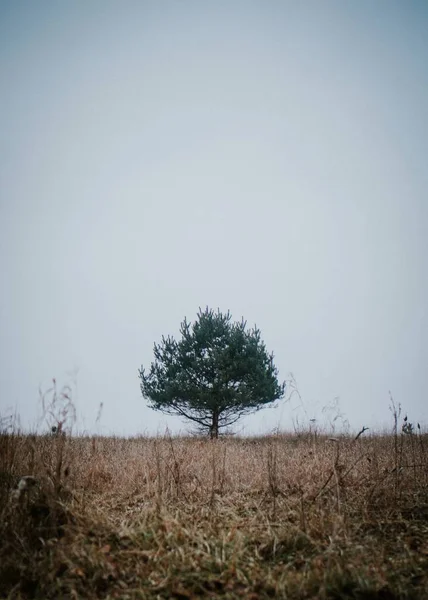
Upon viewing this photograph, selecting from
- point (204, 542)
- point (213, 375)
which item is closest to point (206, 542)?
point (204, 542)

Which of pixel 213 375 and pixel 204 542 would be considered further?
pixel 213 375

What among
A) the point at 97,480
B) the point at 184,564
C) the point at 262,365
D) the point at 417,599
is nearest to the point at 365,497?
the point at 417,599

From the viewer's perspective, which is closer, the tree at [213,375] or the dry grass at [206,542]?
the dry grass at [206,542]

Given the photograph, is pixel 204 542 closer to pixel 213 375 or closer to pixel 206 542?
pixel 206 542

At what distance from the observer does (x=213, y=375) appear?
1471 cm

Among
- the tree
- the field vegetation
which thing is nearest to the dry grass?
the field vegetation

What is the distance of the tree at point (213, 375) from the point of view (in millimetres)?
14195

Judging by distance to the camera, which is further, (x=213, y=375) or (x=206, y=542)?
(x=213, y=375)

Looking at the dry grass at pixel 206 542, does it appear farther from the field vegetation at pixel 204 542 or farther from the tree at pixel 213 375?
the tree at pixel 213 375

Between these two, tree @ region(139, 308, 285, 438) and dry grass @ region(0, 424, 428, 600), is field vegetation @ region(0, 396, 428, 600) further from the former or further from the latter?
tree @ region(139, 308, 285, 438)

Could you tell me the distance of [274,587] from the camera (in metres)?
2.22

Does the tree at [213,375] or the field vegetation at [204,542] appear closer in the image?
the field vegetation at [204,542]

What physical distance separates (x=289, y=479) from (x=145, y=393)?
11573mm

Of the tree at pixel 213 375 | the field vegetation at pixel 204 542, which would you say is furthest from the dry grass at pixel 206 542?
the tree at pixel 213 375
